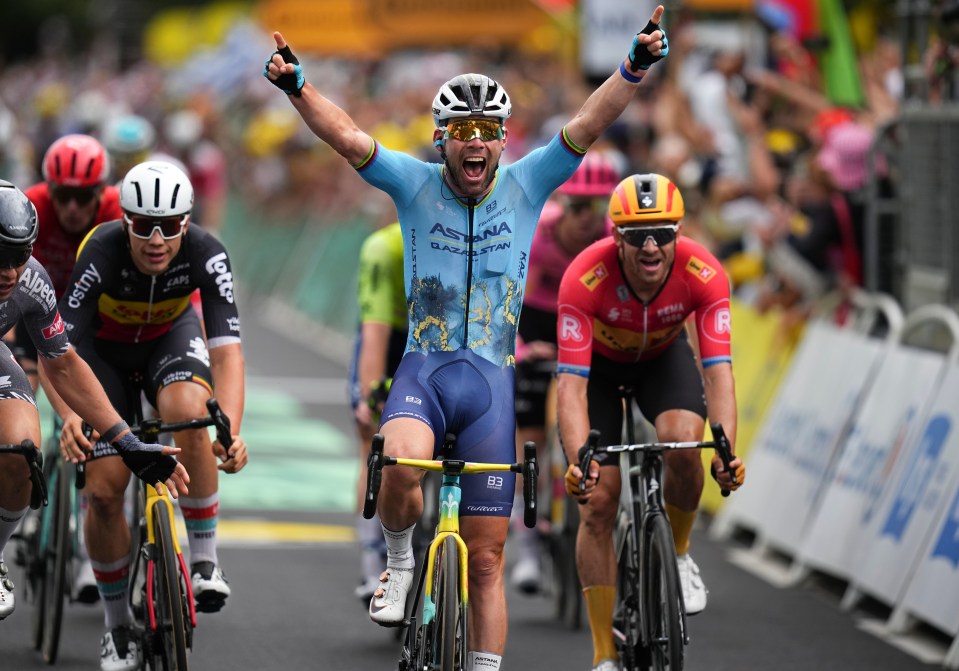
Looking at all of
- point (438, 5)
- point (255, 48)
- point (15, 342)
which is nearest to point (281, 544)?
point (15, 342)

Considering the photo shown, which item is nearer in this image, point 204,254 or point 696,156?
point 204,254

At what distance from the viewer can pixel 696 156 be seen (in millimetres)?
16594

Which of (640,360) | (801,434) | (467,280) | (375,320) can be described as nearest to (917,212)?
(801,434)

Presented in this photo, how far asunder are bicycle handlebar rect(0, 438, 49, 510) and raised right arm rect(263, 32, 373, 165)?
165cm

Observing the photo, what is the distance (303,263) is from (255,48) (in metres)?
12.5

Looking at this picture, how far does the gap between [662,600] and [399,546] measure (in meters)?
1.11

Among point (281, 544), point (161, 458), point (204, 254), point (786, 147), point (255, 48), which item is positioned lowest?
point (281, 544)

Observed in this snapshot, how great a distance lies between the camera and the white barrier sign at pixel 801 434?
1159 cm

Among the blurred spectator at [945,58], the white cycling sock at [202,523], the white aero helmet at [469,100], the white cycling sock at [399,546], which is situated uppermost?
the blurred spectator at [945,58]

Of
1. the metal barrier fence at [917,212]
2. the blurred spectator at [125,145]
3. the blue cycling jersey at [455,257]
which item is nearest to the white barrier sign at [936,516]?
the metal barrier fence at [917,212]

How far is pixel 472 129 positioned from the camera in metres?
7.33

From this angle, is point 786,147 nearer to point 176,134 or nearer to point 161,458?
point 161,458

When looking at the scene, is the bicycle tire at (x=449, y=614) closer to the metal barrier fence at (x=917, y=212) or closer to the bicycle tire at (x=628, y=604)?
the bicycle tire at (x=628, y=604)

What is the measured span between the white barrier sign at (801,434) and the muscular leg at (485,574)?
15.5ft
